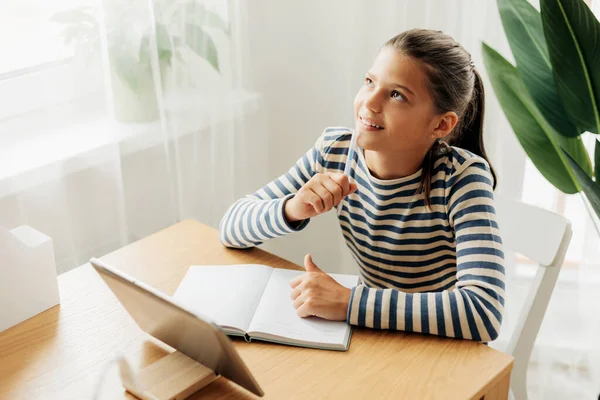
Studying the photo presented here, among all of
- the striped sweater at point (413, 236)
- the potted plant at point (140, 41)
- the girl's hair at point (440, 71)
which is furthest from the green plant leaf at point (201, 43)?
the girl's hair at point (440, 71)

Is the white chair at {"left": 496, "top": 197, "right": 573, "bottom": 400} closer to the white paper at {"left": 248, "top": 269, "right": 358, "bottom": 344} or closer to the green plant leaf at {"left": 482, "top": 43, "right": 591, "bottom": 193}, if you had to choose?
the green plant leaf at {"left": 482, "top": 43, "right": 591, "bottom": 193}

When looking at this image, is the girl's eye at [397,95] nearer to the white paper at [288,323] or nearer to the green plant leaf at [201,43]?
the white paper at [288,323]

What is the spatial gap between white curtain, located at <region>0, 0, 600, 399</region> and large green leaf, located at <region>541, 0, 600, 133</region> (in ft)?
1.62

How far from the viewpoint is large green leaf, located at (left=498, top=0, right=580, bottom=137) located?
4.83ft

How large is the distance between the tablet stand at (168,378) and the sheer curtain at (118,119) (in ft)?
2.10

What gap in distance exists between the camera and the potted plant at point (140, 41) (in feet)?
5.29

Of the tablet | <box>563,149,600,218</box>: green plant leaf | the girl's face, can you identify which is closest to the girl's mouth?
the girl's face

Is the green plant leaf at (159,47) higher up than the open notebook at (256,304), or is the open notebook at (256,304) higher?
the green plant leaf at (159,47)

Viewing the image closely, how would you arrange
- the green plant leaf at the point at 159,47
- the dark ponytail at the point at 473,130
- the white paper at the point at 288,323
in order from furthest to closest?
the green plant leaf at the point at 159,47, the dark ponytail at the point at 473,130, the white paper at the point at 288,323

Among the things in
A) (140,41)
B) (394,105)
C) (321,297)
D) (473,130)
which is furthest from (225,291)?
(140,41)

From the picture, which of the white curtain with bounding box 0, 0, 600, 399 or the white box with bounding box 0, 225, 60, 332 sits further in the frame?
the white curtain with bounding box 0, 0, 600, 399

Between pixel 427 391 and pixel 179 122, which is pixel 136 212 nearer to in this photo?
pixel 179 122

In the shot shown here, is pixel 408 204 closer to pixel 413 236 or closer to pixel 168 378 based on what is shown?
pixel 413 236

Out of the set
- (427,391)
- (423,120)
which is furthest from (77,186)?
(427,391)
